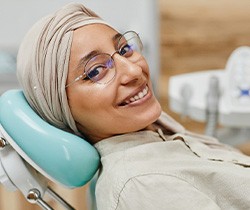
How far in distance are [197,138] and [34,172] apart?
0.43 meters

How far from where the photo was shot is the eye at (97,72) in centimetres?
108

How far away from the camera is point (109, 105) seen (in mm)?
1081

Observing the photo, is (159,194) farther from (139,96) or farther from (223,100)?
(223,100)

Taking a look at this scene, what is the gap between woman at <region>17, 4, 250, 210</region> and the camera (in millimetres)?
1023

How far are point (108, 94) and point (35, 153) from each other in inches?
7.5

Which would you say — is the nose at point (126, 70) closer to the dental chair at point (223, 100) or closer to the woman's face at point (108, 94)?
the woman's face at point (108, 94)

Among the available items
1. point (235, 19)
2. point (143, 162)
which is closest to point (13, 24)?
point (235, 19)

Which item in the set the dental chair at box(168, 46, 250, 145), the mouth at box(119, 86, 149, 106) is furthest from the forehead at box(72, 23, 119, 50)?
the dental chair at box(168, 46, 250, 145)

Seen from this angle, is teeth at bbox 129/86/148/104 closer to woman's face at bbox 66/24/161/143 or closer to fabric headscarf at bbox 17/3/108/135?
woman's face at bbox 66/24/161/143

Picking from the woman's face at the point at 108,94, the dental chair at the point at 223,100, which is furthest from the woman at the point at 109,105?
the dental chair at the point at 223,100

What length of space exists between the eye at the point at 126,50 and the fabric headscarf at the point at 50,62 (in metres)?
0.08

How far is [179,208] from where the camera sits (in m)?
Answer: 0.96

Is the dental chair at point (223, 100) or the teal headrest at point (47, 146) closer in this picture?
the teal headrest at point (47, 146)

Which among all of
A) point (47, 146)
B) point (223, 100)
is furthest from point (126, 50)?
point (223, 100)
